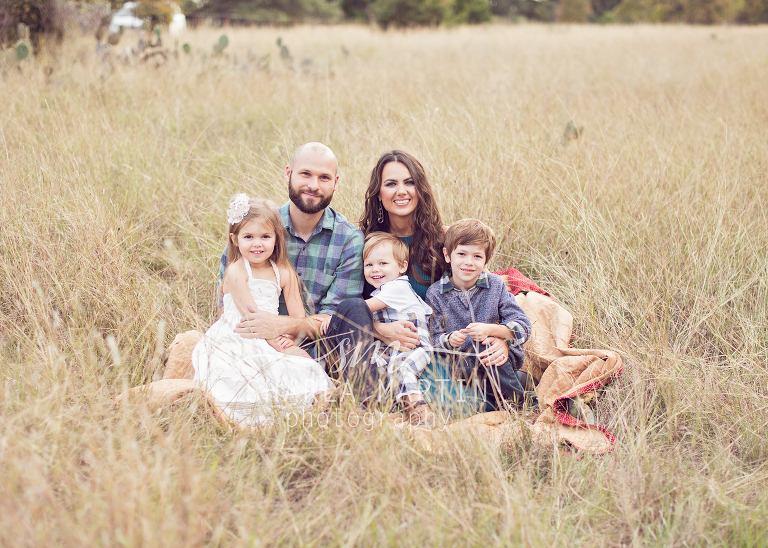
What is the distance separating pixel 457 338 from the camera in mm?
2951

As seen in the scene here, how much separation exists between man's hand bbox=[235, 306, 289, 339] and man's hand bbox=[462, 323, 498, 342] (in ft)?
3.25

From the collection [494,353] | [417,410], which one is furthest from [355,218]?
[417,410]

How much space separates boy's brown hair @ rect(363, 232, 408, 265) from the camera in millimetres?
3251

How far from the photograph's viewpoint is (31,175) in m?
3.85

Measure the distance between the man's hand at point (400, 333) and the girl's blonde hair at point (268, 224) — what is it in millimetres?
594

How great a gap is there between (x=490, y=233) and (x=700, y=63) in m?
8.39

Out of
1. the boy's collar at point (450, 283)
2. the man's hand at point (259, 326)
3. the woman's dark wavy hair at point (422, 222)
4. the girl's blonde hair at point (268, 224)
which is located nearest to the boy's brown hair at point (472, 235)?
the boy's collar at point (450, 283)

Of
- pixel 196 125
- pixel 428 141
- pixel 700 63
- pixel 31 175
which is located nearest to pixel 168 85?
pixel 196 125

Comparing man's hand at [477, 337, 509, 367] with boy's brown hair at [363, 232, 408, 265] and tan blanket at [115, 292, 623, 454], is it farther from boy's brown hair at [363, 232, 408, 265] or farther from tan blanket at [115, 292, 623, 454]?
boy's brown hair at [363, 232, 408, 265]

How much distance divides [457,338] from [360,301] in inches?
21.6

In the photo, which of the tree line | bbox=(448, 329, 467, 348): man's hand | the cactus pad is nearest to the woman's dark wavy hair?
bbox=(448, 329, 467, 348): man's hand

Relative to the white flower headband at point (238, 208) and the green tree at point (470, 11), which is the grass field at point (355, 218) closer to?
the white flower headband at point (238, 208)

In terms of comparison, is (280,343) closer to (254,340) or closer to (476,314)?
(254,340)

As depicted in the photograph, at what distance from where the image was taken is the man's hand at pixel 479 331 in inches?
114
